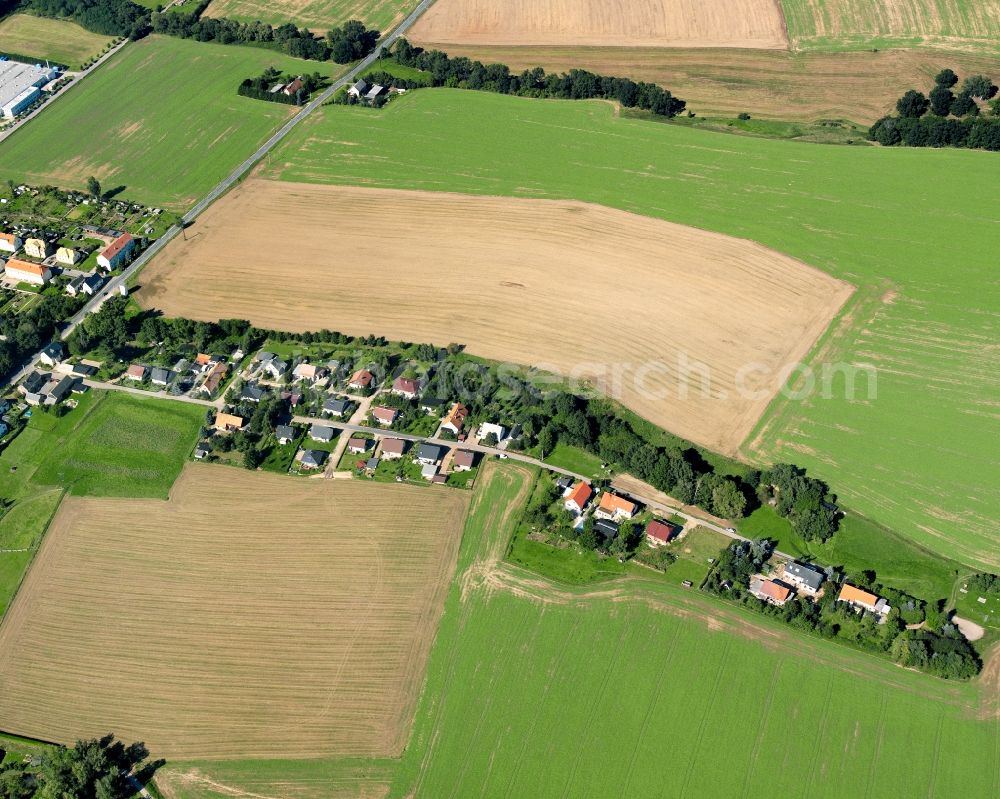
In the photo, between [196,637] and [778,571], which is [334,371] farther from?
[778,571]

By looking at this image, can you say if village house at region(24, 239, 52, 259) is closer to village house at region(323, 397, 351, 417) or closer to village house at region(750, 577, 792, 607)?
village house at region(323, 397, 351, 417)

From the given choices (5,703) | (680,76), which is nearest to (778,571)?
(5,703)

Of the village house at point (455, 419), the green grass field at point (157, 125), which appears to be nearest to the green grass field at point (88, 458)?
the village house at point (455, 419)

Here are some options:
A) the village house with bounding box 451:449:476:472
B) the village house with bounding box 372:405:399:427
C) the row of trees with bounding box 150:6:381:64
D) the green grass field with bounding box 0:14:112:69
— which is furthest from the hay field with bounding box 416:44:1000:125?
the village house with bounding box 451:449:476:472

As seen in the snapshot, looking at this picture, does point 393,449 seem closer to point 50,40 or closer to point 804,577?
point 804,577

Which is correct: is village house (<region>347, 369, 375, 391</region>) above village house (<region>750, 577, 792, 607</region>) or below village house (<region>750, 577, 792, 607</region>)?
above

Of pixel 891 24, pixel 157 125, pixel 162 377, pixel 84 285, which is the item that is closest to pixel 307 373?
pixel 162 377
